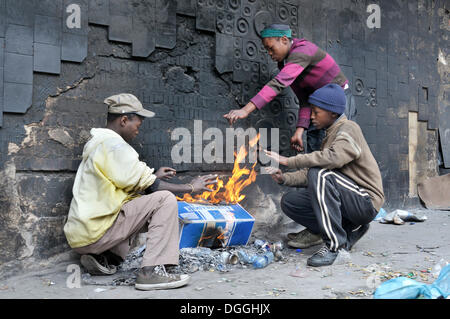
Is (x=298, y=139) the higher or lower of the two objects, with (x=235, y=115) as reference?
lower

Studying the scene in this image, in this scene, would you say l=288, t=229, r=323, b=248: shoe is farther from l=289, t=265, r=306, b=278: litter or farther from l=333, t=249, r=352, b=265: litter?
l=289, t=265, r=306, b=278: litter

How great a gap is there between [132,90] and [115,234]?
4.99 ft

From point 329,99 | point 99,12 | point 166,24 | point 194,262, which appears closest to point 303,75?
point 329,99

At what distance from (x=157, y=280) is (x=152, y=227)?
38cm

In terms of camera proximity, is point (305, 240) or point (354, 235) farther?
point (305, 240)

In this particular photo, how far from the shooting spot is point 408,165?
681cm

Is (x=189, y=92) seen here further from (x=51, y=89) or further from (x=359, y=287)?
(x=359, y=287)

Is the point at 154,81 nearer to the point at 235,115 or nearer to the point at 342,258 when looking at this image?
the point at 235,115

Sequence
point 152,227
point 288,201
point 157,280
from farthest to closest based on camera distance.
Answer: point 288,201 < point 152,227 < point 157,280

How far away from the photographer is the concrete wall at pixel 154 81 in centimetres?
359

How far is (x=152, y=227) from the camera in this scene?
3178mm

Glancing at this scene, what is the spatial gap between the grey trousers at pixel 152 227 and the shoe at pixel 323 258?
3.87ft

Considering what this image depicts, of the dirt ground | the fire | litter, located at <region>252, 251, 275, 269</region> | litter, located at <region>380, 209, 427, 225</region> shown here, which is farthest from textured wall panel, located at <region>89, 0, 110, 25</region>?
litter, located at <region>380, 209, 427, 225</region>

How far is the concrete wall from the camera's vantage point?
11.8ft
